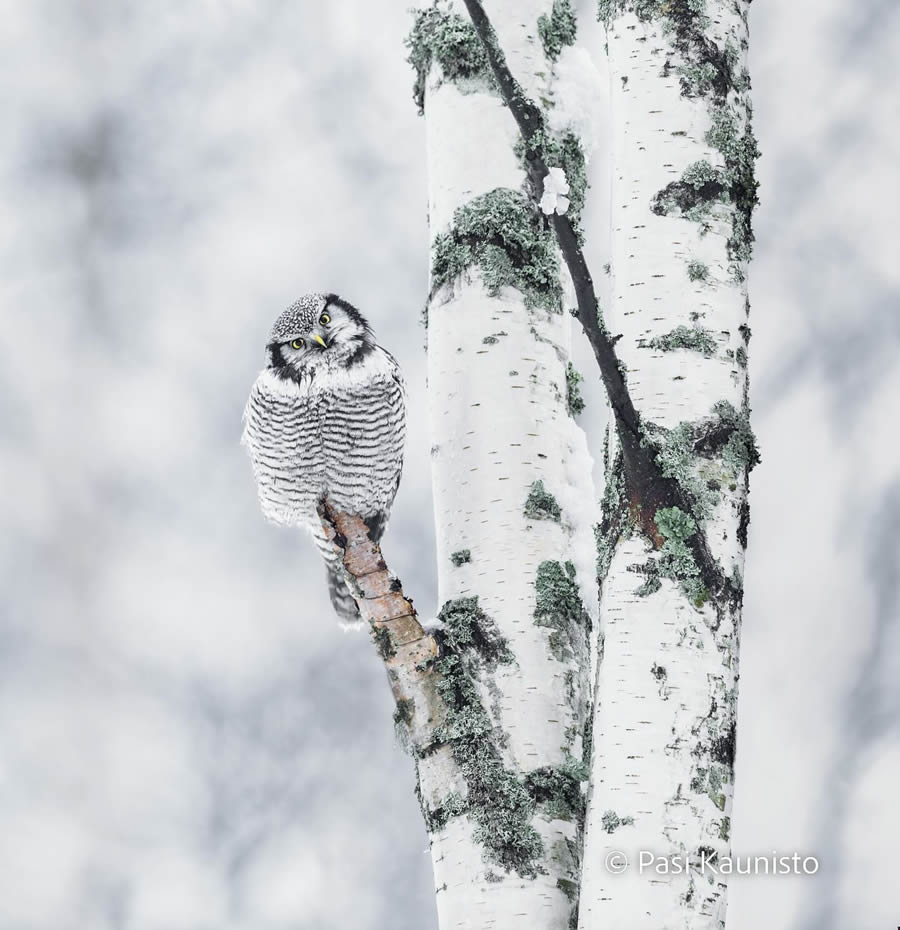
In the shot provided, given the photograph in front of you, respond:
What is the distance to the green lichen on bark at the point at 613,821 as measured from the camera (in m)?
1.79

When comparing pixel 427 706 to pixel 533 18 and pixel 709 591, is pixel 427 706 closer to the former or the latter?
pixel 709 591

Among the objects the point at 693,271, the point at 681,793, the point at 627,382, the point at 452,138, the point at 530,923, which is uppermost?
the point at 452,138

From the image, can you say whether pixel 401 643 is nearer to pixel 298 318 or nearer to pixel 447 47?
pixel 298 318

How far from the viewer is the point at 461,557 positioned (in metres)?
2.31

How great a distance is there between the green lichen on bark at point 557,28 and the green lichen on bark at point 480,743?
1.44 metres

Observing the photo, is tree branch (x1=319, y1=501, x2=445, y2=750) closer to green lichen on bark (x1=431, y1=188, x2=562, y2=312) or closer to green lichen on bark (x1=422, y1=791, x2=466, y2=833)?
green lichen on bark (x1=422, y1=791, x2=466, y2=833)

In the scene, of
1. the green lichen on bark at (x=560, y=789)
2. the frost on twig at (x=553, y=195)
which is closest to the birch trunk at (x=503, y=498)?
the green lichen on bark at (x=560, y=789)

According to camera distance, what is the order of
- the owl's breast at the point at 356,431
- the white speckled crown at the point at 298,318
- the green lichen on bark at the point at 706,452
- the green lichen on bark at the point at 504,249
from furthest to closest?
the white speckled crown at the point at 298,318 → the owl's breast at the point at 356,431 → the green lichen on bark at the point at 504,249 → the green lichen on bark at the point at 706,452

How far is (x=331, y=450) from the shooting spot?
9.75ft

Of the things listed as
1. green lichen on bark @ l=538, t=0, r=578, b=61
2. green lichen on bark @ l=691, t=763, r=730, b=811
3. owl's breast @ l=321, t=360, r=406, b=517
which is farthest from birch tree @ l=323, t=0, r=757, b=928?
owl's breast @ l=321, t=360, r=406, b=517

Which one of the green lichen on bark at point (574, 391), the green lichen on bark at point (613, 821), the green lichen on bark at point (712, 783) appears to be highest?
the green lichen on bark at point (574, 391)

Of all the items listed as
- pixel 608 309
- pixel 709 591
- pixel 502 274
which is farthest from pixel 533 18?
pixel 709 591

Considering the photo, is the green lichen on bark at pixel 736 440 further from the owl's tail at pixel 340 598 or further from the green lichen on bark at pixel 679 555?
the owl's tail at pixel 340 598

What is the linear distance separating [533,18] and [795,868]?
202 centimetres
